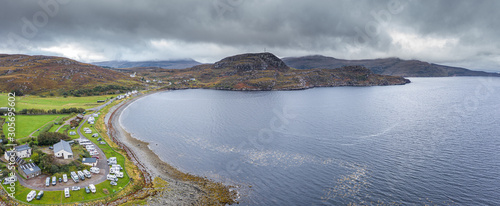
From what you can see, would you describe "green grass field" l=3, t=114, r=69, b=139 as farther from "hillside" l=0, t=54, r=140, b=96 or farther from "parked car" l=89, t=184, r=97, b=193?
"hillside" l=0, t=54, r=140, b=96

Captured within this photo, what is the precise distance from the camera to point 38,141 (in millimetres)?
56125

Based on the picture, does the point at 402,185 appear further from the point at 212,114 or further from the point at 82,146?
the point at 212,114

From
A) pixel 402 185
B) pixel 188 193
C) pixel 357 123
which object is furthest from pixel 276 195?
pixel 357 123

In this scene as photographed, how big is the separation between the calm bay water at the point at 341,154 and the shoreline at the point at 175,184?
2692 millimetres

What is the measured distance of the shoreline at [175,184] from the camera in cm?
4056

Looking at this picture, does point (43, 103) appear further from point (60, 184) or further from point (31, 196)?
point (31, 196)

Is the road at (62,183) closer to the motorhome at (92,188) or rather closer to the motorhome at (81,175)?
the motorhome at (81,175)

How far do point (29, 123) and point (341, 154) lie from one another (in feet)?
312

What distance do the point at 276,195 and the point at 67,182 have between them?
37573 millimetres

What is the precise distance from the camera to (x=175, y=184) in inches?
1817

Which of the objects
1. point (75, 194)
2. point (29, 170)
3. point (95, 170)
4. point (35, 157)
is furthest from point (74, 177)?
point (35, 157)

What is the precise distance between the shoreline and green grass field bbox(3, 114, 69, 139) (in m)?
22.5

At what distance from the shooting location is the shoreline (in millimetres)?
40562

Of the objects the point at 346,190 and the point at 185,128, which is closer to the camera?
the point at 346,190
